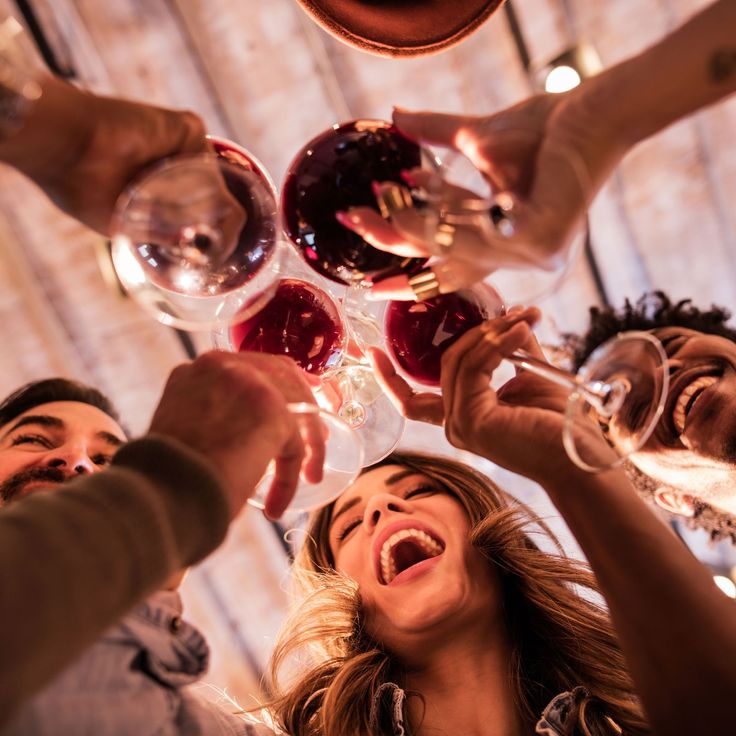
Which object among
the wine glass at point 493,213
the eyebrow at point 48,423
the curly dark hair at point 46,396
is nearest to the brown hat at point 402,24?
the wine glass at point 493,213

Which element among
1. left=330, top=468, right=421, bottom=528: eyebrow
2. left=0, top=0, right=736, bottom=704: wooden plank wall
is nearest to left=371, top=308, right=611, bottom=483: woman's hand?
left=330, top=468, right=421, bottom=528: eyebrow

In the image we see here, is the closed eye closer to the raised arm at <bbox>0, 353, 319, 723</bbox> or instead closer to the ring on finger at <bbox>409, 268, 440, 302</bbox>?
the raised arm at <bbox>0, 353, 319, 723</bbox>

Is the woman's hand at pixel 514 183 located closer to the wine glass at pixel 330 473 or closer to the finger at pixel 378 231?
the finger at pixel 378 231

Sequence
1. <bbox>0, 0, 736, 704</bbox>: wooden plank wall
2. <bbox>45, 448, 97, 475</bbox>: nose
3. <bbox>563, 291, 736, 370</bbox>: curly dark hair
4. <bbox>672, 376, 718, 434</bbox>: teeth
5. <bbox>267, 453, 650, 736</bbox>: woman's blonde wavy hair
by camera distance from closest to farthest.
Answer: <bbox>267, 453, 650, 736</bbox>: woman's blonde wavy hair, <bbox>45, 448, 97, 475</bbox>: nose, <bbox>672, 376, 718, 434</bbox>: teeth, <bbox>563, 291, 736, 370</bbox>: curly dark hair, <bbox>0, 0, 736, 704</bbox>: wooden plank wall

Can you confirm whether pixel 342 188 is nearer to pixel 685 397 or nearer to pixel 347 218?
pixel 347 218

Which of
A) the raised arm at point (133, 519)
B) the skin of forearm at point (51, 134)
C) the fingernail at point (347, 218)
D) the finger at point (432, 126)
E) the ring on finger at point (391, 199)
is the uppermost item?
the skin of forearm at point (51, 134)

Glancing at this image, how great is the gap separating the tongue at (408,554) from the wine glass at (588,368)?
60 cm

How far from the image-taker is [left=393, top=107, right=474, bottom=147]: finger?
1.19 metres

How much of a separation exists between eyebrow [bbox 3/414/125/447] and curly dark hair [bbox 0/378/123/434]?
20 cm

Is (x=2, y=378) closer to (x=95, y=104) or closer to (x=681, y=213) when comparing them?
(x=95, y=104)

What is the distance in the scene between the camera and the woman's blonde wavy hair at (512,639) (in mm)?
1702

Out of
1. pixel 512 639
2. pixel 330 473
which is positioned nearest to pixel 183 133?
pixel 330 473

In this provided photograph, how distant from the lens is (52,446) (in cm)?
191

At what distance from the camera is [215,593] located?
365 cm
